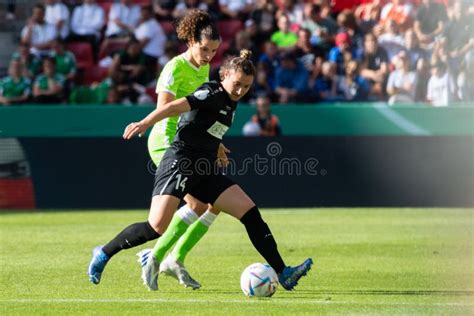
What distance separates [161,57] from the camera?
19.0m

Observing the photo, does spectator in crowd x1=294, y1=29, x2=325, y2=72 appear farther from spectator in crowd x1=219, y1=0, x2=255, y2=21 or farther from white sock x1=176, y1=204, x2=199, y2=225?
white sock x1=176, y1=204, x2=199, y2=225

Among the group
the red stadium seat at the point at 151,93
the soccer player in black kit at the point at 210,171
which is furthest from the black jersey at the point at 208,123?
the red stadium seat at the point at 151,93

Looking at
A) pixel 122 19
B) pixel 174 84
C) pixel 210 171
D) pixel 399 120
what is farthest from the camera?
pixel 122 19

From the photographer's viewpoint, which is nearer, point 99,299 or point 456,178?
point 99,299

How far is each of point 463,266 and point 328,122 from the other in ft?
25.7

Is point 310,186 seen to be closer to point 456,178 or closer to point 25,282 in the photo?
point 456,178

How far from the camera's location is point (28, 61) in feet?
62.0

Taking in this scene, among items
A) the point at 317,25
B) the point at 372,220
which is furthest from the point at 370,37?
the point at 372,220

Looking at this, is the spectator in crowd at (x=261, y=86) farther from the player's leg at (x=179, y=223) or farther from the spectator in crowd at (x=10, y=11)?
the player's leg at (x=179, y=223)

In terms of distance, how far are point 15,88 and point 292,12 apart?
5.63 metres

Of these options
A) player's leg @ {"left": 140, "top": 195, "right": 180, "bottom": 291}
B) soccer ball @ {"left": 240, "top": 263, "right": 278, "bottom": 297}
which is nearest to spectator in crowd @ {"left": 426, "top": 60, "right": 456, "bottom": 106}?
soccer ball @ {"left": 240, "top": 263, "right": 278, "bottom": 297}

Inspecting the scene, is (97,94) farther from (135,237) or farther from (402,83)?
(135,237)

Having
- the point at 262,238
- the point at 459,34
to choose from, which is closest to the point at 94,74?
the point at 459,34

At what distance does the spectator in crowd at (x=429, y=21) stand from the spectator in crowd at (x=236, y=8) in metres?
3.38
